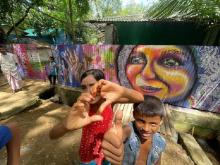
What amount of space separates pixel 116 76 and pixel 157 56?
1585 millimetres

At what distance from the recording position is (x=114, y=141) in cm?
108

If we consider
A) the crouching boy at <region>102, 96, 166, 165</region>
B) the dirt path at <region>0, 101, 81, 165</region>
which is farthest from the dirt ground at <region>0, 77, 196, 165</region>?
the crouching boy at <region>102, 96, 166, 165</region>

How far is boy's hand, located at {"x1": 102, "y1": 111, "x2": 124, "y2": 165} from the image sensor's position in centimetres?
108

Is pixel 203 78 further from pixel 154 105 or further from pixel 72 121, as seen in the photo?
pixel 72 121

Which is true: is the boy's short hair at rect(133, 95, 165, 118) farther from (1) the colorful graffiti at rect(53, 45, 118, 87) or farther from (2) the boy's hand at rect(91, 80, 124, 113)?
(1) the colorful graffiti at rect(53, 45, 118, 87)

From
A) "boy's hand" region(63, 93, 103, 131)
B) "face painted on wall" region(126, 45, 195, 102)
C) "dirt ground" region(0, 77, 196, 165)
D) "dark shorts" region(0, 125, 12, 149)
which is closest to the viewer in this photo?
"boy's hand" region(63, 93, 103, 131)

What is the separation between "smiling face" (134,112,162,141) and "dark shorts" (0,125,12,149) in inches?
36.1

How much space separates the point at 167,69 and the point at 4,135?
546 cm

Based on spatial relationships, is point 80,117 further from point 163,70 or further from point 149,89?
point 149,89

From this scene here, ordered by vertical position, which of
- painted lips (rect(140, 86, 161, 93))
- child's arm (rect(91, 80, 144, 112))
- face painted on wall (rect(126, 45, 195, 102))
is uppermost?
child's arm (rect(91, 80, 144, 112))

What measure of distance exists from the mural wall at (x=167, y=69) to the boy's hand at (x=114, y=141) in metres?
5.38

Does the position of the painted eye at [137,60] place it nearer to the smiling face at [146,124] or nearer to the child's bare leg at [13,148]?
the smiling face at [146,124]

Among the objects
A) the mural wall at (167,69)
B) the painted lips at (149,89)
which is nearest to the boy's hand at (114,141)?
the mural wall at (167,69)

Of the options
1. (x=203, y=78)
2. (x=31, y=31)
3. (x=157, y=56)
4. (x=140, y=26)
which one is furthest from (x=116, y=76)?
(x=31, y=31)
